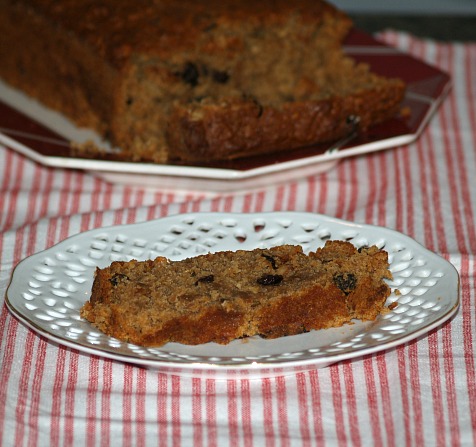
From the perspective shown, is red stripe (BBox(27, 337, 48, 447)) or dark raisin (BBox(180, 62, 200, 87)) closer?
red stripe (BBox(27, 337, 48, 447))

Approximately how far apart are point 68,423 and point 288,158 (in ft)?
4.48

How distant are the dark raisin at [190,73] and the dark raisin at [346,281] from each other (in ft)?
4.70

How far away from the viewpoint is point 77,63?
3.72 meters

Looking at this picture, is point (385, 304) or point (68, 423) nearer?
point (68, 423)

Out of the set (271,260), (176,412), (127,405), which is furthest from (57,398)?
(271,260)

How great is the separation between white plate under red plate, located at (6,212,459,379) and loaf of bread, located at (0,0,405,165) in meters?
0.54

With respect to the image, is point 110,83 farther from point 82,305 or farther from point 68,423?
point 68,423

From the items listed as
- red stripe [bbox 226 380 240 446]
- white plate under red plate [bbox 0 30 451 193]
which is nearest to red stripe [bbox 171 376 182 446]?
red stripe [bbox 226 380 240 446]

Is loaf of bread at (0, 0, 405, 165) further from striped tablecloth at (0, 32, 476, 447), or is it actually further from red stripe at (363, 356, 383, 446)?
red stripe at (363, 356, 383, 446)

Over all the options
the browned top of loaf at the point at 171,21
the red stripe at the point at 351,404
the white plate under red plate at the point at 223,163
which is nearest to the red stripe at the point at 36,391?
the red stripe at the point at 351,404

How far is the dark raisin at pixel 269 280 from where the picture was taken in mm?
2199

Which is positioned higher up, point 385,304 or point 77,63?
point 77,63

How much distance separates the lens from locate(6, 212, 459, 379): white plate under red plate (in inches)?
78.6

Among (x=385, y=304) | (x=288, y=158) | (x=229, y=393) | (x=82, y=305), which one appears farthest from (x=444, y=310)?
(x=288, y=158)
